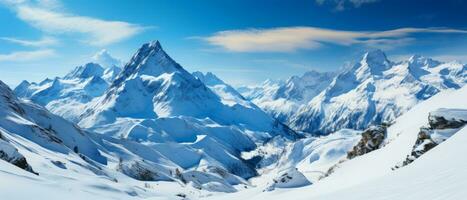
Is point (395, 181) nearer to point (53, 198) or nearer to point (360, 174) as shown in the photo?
point (360, 174)

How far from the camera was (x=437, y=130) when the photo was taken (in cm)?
3997

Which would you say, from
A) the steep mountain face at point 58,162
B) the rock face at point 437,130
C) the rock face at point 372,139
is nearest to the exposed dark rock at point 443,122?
the rock face at point 437,130

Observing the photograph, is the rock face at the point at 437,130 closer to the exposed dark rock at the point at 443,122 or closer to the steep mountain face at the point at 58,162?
the exposed dark rock at the point at 443,122

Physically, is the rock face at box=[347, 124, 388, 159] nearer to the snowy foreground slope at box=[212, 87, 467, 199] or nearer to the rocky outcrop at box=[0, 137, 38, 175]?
the snowy foreground slope at box=[212, 87, 467, 199]

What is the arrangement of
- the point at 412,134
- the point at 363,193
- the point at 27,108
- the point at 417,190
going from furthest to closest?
the point at 27,108, the point at 412,134, the point at 363,193, the point at 417,190

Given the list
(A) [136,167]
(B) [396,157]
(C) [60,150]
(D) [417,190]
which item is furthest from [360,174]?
(A) [136,167]

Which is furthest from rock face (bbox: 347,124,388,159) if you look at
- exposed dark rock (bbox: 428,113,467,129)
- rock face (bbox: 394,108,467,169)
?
rock face (bbox: 394,108,467,169)

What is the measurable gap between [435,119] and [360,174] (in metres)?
9.25

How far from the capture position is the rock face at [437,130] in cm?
3750

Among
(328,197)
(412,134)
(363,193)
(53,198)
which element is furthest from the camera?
(412,134)

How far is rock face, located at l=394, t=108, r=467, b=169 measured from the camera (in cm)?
3750

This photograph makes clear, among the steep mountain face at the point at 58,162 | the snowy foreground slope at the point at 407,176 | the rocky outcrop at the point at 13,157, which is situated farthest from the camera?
the rocky outcrop at the point at 13,157

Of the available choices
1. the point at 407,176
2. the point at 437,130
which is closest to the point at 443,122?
the point at 437,130

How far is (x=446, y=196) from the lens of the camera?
1739cm
